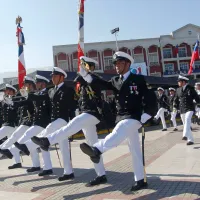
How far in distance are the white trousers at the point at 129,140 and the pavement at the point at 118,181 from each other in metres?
0.38

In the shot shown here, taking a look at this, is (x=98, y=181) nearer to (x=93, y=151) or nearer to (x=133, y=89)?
(x=93, y=151)

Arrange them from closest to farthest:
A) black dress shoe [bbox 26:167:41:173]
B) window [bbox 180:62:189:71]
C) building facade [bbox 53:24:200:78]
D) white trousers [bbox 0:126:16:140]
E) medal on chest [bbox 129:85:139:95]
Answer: medal on chest [bbox 129:85:139:95] < black dress shoe [bbox 26:167:41:173] < white trousers [bbox 0:126:16:140] < building facade [bbox 53:24:200:78] < window [bbox 180:62:189:71]

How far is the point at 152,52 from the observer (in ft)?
180

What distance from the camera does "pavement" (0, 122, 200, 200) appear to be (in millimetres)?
4688

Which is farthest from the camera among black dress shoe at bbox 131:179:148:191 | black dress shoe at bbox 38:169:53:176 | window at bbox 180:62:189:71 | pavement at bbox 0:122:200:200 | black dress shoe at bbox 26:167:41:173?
window at bbox 180:62:189:71

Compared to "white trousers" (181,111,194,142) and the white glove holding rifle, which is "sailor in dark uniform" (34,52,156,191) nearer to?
the white glove holding rifle

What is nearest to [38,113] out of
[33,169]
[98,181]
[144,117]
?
[33,169]

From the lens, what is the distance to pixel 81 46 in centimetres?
1276

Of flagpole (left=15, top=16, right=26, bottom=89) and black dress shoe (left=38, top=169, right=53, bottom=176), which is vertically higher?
flagpole (left=15, top=16, right=26, bottom=89)

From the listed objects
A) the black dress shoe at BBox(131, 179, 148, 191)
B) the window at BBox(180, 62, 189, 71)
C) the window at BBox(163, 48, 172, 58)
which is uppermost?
the window at BBox(163, 48, 172, 58)

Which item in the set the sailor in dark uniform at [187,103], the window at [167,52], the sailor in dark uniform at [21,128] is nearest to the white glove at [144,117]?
the sailor in dark uniform at [21,128]

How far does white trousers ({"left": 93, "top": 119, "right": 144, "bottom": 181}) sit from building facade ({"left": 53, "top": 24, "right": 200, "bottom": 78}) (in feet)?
158

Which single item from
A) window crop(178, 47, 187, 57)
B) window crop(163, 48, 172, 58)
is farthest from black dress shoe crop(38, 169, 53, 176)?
window crop(178, 47, 187, 57)

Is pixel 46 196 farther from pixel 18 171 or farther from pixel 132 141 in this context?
pixel 18 171
